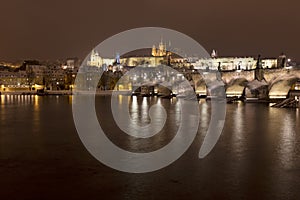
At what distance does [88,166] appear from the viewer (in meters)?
5.91

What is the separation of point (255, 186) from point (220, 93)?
23.9 metres

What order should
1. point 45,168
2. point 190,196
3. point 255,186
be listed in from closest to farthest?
1. point 190,196
2. point 255,186
3. point 45,168

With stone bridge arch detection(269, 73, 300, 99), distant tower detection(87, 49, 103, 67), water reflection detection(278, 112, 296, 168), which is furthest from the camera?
distant tower detection(87, 49, 103, 67)

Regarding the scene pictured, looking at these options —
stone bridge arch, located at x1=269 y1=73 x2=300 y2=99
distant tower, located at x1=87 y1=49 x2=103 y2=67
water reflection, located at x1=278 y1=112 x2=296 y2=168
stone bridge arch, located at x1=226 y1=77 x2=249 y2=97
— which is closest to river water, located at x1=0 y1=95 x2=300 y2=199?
water reflection, located at x1=278 y1=112 x2=296 y2=168

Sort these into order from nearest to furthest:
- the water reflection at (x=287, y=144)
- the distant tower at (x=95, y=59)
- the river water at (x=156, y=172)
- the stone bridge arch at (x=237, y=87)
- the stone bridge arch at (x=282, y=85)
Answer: the river water at (x=156, y=172), the water reflection at (x=287, y=144), the stone bridge arch at (x=282, y=85), the stone bridge arch at (x=237, y=87), the distant tower at (x=95, y=59)

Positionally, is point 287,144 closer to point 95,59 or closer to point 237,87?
point 237,87

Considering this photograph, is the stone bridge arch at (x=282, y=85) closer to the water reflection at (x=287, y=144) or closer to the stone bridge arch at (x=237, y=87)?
the stone bridge arch at (x=237, y=87)

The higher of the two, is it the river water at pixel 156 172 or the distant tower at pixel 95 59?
the distant tower at pixel 95 59

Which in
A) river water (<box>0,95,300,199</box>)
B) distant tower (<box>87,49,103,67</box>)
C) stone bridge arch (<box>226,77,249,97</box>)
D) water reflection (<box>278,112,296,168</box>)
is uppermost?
distant tower (<box>87,49,103,67</box>)

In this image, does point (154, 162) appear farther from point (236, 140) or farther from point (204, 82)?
point (204, 82)

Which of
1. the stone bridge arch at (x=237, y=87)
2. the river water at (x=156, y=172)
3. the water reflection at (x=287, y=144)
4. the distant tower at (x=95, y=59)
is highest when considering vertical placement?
the distant tower at (x=95, y=59)

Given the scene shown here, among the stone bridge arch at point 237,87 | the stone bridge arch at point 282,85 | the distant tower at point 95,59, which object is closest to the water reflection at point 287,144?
the stone bridge arch at point 282,85

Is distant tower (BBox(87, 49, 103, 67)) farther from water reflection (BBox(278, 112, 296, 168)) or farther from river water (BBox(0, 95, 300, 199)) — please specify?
river water (BBox(0, 95, 300, 199))

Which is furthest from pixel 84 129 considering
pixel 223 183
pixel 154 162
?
pixel 223 183
